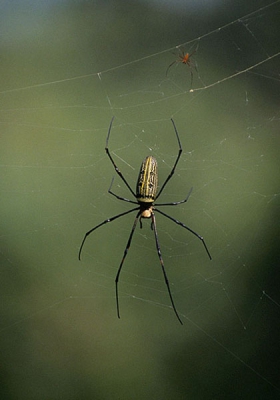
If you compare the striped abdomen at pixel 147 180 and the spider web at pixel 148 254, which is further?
the spider web at pixel 148 254

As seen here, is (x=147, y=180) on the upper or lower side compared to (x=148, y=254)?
upper

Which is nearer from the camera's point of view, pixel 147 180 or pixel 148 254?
pixel 147 180

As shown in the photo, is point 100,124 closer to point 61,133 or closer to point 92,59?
point 61,133

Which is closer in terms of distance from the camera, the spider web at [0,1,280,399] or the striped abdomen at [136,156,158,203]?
the striped abdomen at [136,156,158,203]

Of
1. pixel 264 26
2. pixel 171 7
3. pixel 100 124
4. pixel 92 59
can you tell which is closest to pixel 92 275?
pixel 100 124
